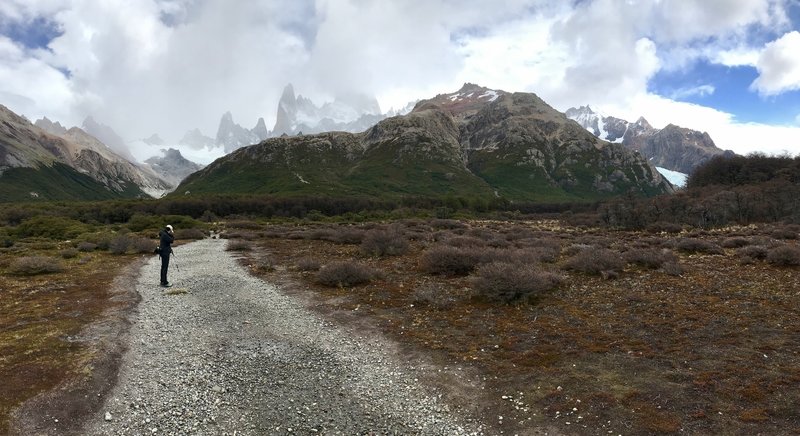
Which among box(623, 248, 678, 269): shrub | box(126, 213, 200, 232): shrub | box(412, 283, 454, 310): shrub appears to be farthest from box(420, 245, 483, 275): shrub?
box(126, 213, 200, 232): shrub

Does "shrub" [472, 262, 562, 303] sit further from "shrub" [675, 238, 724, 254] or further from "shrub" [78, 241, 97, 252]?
"shrub" [78, 241, 97, 252]

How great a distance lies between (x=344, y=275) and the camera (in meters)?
23.7

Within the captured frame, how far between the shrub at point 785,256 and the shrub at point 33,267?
45.9m

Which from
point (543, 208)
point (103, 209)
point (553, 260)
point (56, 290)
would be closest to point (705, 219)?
point (553, 260)

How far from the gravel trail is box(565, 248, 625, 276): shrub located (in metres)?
15.3

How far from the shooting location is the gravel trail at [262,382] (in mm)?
9648

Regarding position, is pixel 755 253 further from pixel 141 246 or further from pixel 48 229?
pixel 48 229

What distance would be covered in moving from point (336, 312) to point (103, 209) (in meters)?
98.6

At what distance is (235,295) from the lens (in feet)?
72.5

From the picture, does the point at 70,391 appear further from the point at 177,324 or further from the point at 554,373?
the point at 554,373

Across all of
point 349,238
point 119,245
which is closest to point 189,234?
point 119,245

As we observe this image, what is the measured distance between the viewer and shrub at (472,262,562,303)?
18281mm

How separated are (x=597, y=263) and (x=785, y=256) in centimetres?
1078

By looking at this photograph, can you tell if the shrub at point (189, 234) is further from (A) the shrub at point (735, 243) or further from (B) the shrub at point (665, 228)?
(B) the shrub at point (665, 228)
